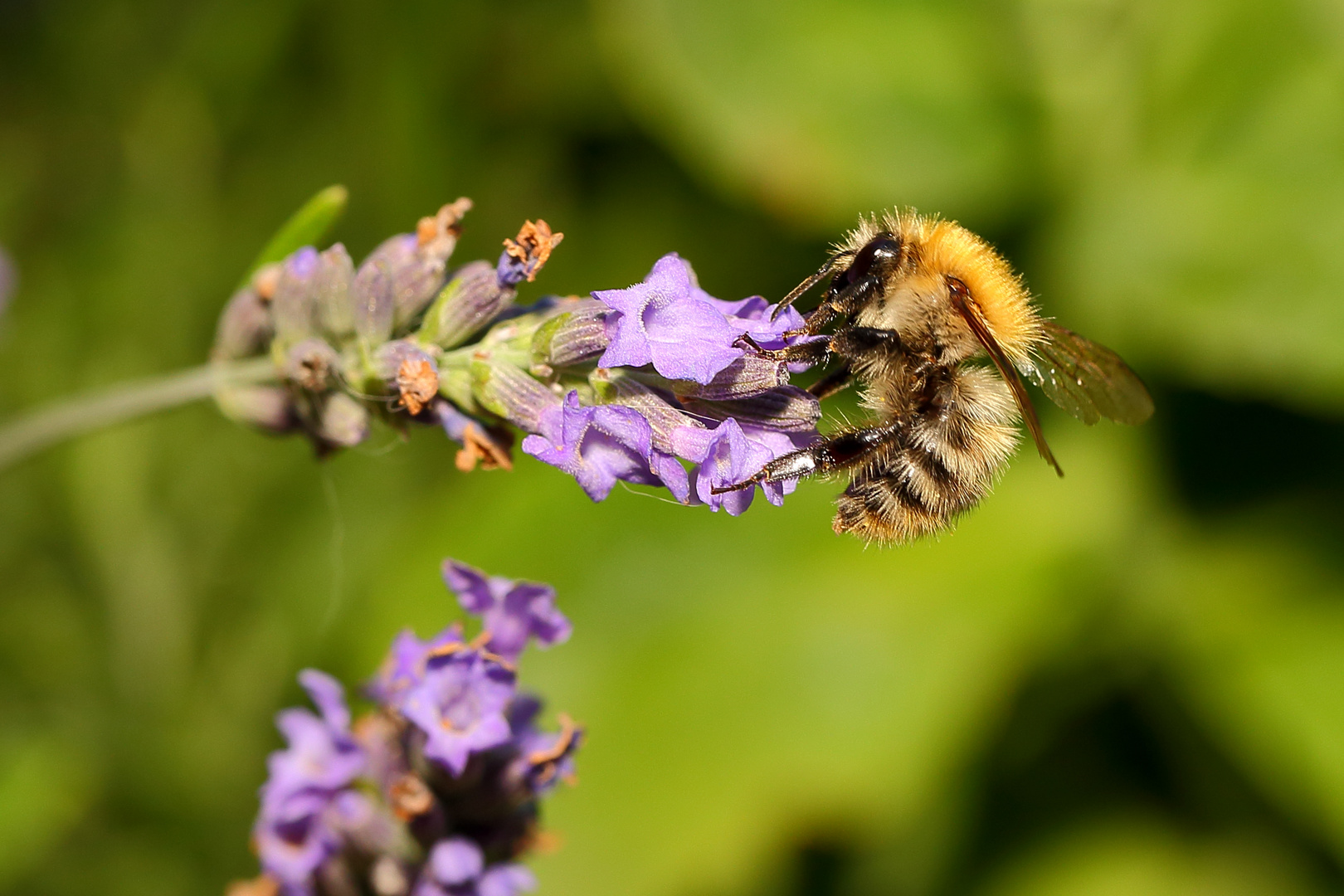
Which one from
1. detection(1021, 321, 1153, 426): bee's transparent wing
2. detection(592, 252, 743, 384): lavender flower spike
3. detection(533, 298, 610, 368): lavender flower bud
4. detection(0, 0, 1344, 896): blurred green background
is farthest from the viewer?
→ detection(0, 0, 1344, 896): blurred green background

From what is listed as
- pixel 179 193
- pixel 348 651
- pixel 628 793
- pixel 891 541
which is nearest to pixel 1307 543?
pixel 628 793

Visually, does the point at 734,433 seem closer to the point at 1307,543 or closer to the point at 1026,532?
the point at 1026,532

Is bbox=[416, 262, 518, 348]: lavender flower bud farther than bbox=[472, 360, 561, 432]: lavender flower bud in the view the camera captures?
Yes

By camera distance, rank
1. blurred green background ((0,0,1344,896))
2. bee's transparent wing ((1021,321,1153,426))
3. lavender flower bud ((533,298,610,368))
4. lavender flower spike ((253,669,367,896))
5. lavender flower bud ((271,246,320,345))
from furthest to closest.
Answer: blurred green background ((0,0,1344,896)), bee's transparent wing ((1021,321,1153,426)), lavender flower spike ((253,669,367,896)), lavender flower bud ((271,246,320,345)), lavender flower bud ((533,298,610,368))

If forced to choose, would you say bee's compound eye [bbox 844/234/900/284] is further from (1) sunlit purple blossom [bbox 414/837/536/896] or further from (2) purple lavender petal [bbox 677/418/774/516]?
(1) sunlit purple blossom [bbox 414/837/536/896]

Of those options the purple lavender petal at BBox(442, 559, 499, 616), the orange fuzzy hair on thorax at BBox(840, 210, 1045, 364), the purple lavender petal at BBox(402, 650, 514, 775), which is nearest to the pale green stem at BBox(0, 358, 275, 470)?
the purple lavender petal at BBox(442, 559, 499, 616)

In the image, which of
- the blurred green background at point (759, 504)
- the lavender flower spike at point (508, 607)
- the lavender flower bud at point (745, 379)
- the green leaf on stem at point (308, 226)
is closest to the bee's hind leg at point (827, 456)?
the lavender flower bud at point (745, 379)

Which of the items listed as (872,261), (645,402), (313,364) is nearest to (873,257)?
(872,261)
